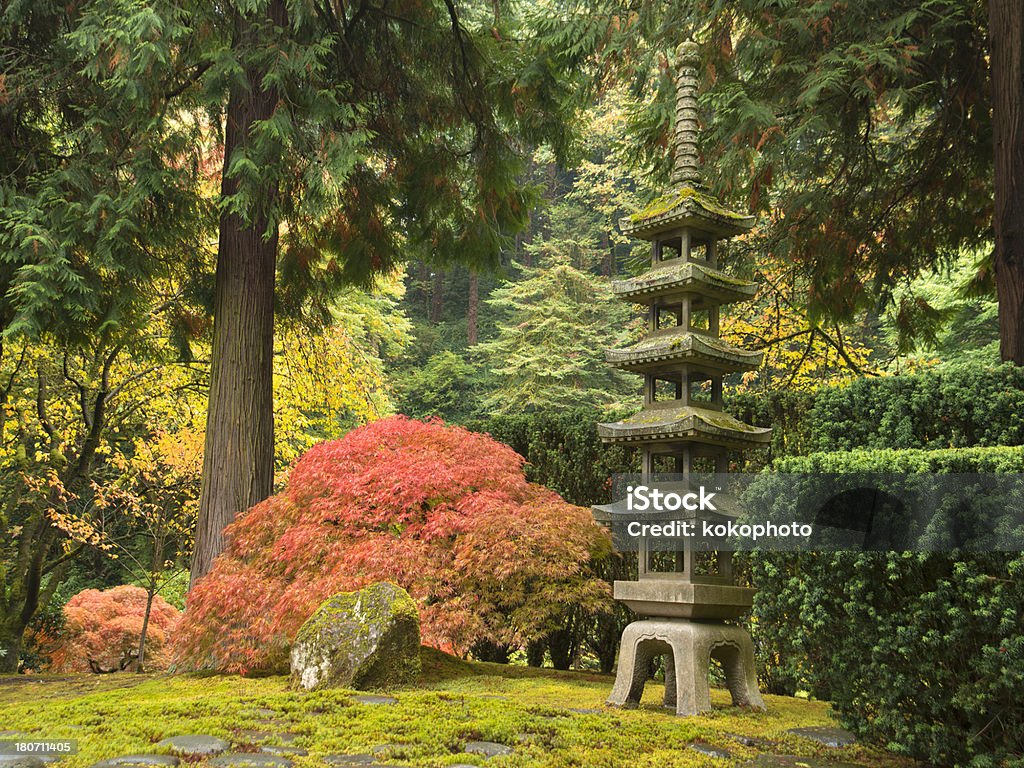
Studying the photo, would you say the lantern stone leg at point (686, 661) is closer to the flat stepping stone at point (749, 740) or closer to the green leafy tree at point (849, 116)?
the flat stepping stone at point (749, 740)

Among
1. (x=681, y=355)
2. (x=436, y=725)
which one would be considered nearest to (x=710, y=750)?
(x=436, y=725)

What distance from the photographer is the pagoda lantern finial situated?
5277 millimetres

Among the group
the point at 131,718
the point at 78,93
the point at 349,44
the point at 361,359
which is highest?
the point at 349,44

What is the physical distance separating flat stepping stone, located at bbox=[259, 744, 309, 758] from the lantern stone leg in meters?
2.09

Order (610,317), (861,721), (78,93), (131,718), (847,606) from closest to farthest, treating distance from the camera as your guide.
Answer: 1. (847,606)
2. (861,721)
3. (131,718)
4. (78,93)
5. (610,317)

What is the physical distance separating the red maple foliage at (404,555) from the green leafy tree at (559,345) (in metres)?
12.5

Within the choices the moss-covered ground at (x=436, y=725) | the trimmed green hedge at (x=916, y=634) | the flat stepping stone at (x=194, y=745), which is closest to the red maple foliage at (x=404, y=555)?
the moss-covered ground at (x=436, y=725)

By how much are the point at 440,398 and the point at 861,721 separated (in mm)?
19858

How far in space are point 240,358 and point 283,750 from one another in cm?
441

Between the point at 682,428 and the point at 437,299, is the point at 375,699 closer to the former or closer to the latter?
the point at 682,428

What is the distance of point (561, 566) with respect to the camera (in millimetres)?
5699

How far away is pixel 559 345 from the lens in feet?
65.0

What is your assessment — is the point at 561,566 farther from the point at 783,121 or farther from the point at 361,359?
the point at 361,359

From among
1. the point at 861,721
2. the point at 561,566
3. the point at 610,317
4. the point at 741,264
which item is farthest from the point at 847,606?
the point at 610,317
